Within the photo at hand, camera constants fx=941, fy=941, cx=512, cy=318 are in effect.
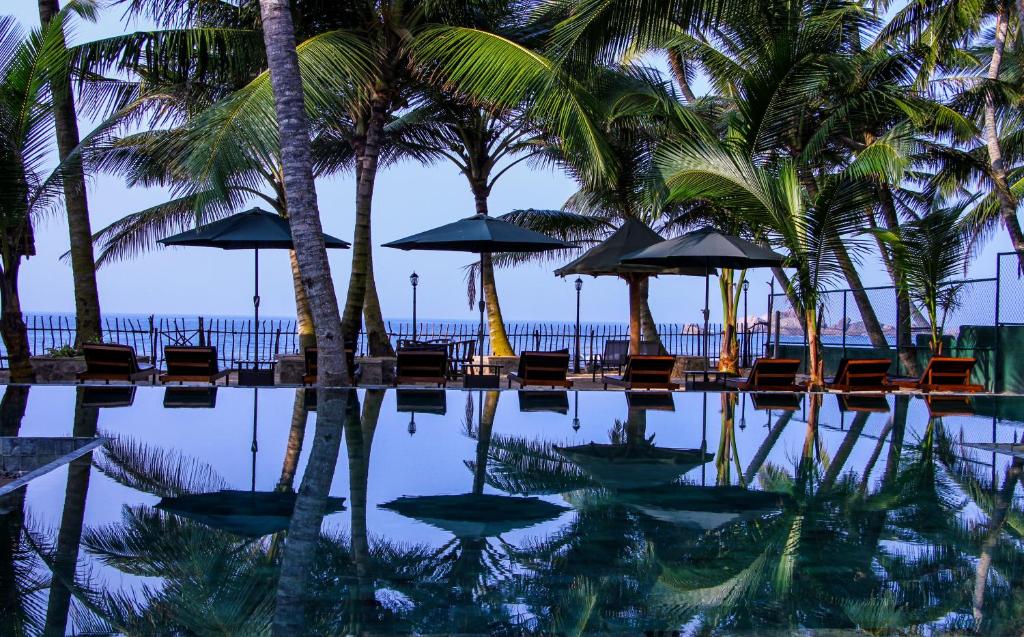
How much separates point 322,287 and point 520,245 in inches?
156

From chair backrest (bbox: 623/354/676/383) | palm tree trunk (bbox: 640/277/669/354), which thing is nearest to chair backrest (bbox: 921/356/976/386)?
chair backrest (bbox: 623/354/676/383)

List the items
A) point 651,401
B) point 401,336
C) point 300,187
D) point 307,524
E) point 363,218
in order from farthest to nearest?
point 401,336, point 363,218, point 651,401, point 300,187, point 307,524

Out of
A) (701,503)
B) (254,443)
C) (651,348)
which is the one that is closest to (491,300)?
(651,348)

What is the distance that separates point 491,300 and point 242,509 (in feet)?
47.9

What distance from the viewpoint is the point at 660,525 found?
18.8 feet

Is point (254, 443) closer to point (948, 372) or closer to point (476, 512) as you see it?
point (476, 512)

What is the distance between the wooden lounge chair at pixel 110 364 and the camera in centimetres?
1359

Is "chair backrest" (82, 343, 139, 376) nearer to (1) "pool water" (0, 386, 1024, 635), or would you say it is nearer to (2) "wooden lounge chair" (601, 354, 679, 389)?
(1) "pool water" (0, 386, 1024, 635)

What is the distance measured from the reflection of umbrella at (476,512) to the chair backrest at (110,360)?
8869 millimetres

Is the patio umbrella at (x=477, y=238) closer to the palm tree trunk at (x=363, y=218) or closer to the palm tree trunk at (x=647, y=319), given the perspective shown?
the palm tree trunk at (x=363, y=218)

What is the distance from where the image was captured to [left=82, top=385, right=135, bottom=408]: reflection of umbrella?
36.7ft

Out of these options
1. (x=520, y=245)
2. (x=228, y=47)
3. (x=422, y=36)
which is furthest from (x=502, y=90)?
(x=228, y=47)

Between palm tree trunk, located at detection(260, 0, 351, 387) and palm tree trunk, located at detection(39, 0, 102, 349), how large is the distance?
5.11 meters

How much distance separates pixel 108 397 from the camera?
471 inches
